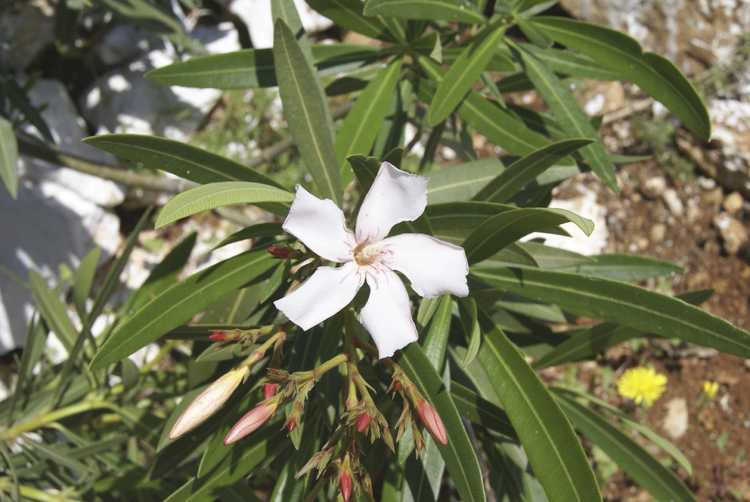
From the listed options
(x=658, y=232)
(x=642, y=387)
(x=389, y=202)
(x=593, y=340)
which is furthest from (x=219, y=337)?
(x=658, y=232)

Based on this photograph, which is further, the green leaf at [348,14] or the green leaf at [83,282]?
the green leaf at [83,282]

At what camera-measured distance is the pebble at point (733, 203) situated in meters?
3.43

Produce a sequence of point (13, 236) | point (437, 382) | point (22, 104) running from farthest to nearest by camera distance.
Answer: point (13, 236) → point (22, 104) → point (437, 382)

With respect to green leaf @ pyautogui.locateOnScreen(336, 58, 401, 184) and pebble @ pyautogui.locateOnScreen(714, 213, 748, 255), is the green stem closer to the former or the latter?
green leaf @ pyautogui.locateOnScreen(336, 58, 401, 184)

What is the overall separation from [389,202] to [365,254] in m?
0.09

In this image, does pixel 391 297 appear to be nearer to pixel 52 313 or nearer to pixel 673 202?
pixel 52 313

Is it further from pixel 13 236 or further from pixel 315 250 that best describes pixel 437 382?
pixel 13 236

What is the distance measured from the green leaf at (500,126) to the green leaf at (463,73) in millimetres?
81

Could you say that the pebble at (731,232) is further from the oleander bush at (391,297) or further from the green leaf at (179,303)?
the green leaf at (179,303)

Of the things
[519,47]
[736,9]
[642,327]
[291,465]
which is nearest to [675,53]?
[736,9]

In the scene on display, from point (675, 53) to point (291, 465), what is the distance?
9.48ft

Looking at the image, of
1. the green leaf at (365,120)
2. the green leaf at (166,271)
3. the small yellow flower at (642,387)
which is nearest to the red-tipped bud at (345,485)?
the green leaf at (365,120)

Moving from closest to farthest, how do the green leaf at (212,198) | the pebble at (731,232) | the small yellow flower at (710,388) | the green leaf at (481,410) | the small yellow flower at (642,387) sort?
1. the green leaf at (212,198)
2. the green leaf at (481,410)
3. the small yellow flower at (642,387)
4. the small yellow flower at (710,388)
5. the pebble at (731,232)

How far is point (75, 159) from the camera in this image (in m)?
2.38
